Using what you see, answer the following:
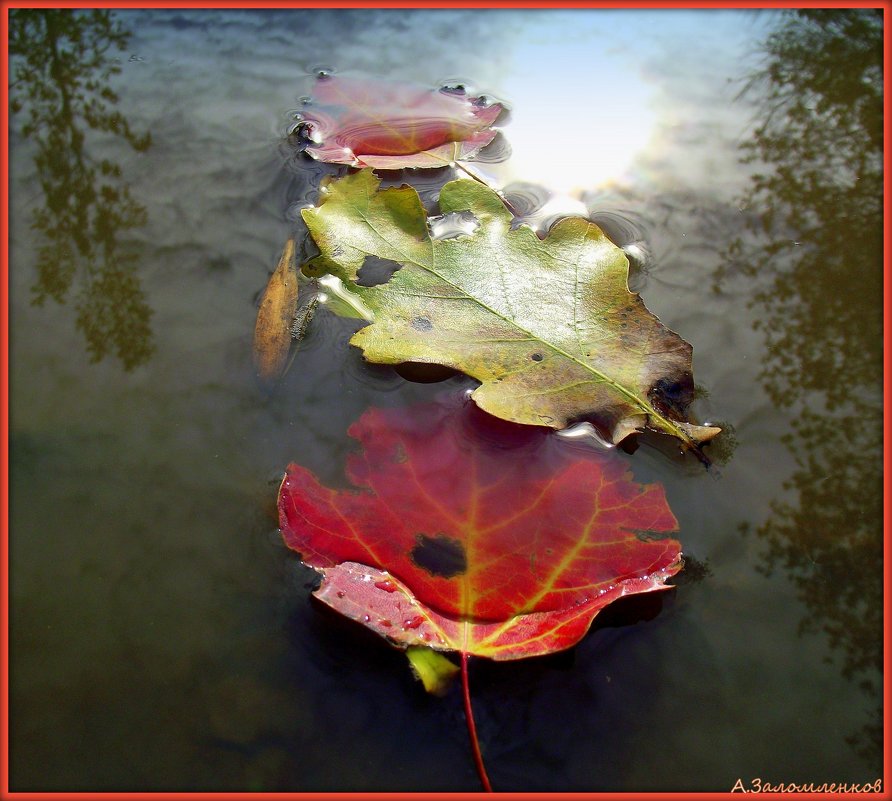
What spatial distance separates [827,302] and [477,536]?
0.72 meters

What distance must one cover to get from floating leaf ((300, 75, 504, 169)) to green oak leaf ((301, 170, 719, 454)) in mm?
255

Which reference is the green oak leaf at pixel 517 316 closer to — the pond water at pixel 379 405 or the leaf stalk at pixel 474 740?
the pond water at pixel 379 405

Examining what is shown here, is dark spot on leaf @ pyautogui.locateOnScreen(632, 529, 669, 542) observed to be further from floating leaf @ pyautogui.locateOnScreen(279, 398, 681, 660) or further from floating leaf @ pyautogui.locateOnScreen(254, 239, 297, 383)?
floating leaf @ pyautogui.locateOnScreen(254, 239, 297, 383)

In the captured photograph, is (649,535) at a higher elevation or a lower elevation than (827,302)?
lower

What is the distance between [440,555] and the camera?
809 mm

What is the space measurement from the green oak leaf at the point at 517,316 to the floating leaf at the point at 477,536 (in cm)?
8

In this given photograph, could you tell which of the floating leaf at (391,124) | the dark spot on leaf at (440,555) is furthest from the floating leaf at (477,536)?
the floating leaf at (391,124)

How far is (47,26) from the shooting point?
1608mm

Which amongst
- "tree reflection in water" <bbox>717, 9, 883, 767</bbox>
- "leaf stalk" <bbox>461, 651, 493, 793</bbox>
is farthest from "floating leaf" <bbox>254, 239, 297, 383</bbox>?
"tree reflection in water" <bbox>717, 9, 883, 767</bbox>

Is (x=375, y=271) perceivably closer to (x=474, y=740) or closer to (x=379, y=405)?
(x=379, y=405)

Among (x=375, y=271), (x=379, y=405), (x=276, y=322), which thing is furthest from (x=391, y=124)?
(x=379, y=405)

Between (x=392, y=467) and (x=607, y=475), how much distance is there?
278 mm

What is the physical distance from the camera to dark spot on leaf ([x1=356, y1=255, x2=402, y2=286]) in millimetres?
1082

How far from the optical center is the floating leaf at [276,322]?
39.9 inches
